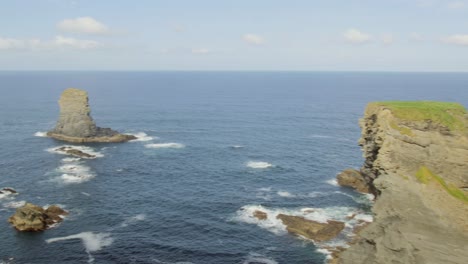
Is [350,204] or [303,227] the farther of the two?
[350,204]

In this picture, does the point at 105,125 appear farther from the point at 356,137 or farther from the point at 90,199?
the point at 356,137

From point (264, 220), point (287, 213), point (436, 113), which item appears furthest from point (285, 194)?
point (436, 113)

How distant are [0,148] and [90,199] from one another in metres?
56.0

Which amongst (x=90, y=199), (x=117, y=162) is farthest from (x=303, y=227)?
(x=117, y=162)

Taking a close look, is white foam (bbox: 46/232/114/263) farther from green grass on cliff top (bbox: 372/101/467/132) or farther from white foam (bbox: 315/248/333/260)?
green grass on cliff top (bbox: 372/101/467/132)

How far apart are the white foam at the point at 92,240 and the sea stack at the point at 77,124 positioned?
2697 inches

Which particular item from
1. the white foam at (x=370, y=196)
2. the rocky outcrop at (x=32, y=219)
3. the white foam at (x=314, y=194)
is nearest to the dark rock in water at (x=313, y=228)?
the white foam at (x=314, y=194)

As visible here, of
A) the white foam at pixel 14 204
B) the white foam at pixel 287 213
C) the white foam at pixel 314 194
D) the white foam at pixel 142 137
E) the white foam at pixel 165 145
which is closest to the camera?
the white foam at pixel 287 213

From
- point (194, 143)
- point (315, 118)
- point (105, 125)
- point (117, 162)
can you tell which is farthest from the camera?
point (315, 118)

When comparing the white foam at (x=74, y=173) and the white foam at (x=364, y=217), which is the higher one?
the white foam at (x=74, y=173)

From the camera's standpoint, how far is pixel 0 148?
124 m

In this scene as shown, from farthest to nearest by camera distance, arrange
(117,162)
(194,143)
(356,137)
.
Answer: (356,137), (194,143), (117,162)

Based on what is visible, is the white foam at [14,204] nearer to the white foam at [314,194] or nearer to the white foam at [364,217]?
the white foam at [314,194]

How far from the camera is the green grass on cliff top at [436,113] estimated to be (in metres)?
56.8
